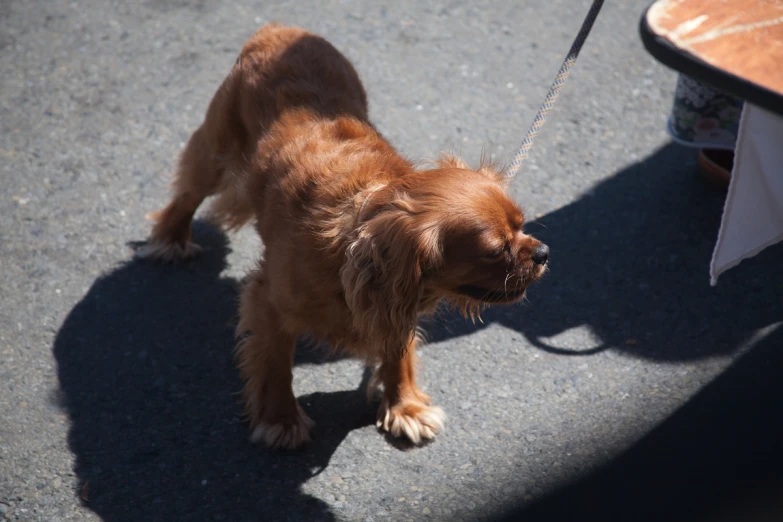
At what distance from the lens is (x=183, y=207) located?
166 inches

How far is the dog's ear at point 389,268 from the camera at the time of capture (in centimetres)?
266

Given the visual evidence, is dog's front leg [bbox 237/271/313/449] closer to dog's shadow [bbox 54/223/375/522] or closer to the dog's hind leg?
dog's shadow [bbox 54/223/375/522]

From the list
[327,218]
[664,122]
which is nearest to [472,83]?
[664,122]

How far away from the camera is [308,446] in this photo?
131 inches

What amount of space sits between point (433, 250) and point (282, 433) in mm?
1179

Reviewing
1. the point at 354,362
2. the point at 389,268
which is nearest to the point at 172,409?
the point at 354,362

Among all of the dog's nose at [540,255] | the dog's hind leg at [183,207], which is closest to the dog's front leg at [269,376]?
the dog's hind leg at [183,207]

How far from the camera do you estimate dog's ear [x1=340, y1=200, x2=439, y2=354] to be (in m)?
2.66

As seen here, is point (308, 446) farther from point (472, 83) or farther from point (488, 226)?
point (472, 83)

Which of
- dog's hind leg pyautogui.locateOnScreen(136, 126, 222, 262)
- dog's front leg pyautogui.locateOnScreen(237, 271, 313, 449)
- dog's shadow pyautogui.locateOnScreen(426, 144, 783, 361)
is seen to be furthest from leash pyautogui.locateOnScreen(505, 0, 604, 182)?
dog's hind leg pyautogui.locateOnScreen(136, 126, 222, 262)

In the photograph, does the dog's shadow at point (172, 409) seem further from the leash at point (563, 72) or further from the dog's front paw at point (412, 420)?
the leash at point (563, 72)

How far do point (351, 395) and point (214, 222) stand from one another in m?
1.57

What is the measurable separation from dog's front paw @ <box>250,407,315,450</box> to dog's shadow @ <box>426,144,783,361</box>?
37.0 inches

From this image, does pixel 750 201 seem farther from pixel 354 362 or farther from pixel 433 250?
pixel 354 362
